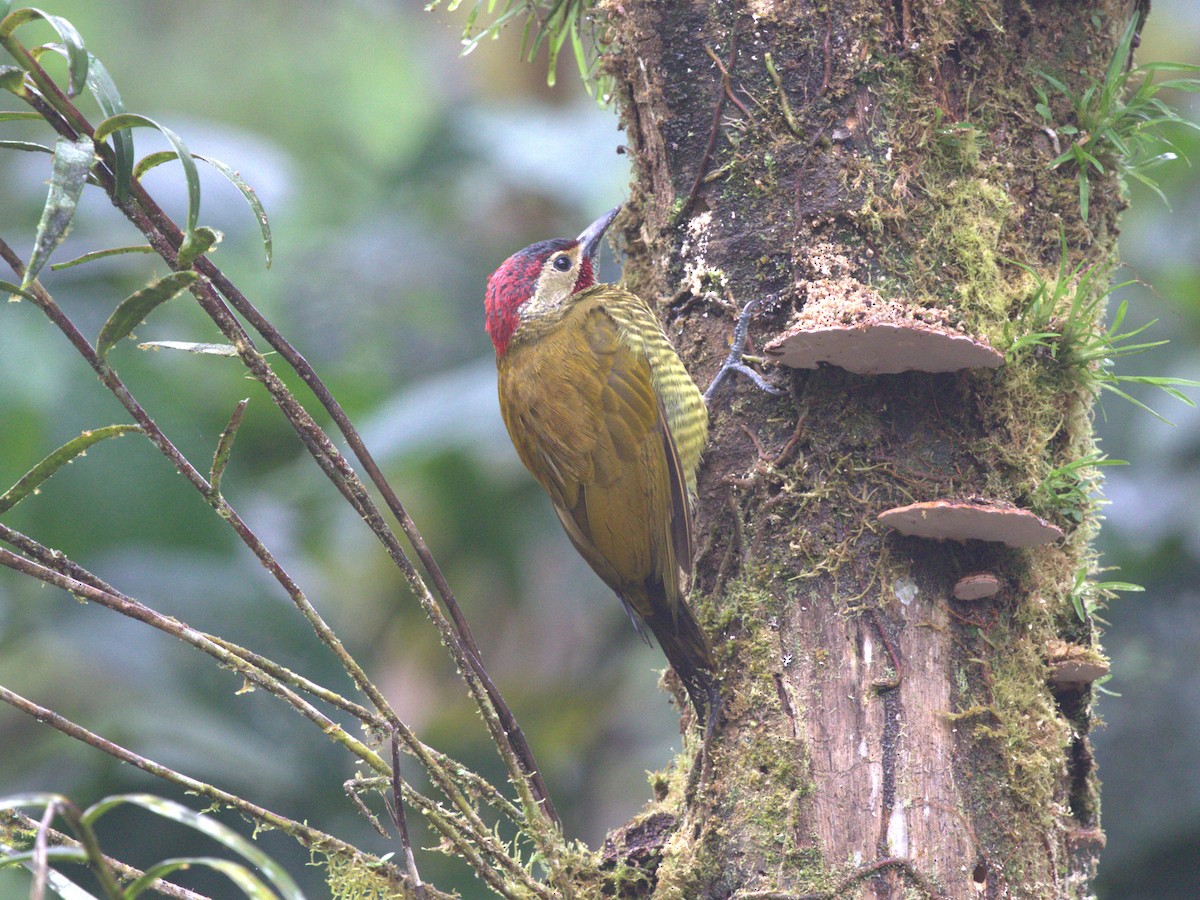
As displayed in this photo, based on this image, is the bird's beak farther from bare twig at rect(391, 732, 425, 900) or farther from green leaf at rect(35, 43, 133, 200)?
bare twig at rect(391, 732, 425, 900)

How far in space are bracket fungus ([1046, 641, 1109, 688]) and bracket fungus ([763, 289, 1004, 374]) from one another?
0.58 meters

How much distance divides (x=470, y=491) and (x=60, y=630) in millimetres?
1664

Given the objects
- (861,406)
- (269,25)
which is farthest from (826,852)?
(269,25)

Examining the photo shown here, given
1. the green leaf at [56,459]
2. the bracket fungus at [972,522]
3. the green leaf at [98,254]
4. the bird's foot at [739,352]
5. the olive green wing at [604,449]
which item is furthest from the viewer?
the olive green wing at [604,449]

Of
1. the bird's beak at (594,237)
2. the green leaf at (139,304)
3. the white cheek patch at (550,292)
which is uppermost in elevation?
the bird's beak at (594,237)

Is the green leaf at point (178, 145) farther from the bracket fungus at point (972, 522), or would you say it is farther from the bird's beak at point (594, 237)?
the bird's beak at point (594, 237)

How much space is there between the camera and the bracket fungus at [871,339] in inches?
77.9

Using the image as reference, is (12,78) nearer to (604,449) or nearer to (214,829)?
(214,829)

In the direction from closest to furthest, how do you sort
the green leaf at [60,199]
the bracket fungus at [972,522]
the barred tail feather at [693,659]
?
the green leaf at [60,199] < the bracket fungus at [972,522] < the barred tail feather at [693,659]

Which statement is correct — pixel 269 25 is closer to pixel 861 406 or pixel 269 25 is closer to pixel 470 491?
pixel 470 491

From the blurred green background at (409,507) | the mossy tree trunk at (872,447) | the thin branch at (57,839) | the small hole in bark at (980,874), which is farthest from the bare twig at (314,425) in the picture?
the blurred green background at (409,507)

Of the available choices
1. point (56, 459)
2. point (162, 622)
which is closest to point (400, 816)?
point (162, 622)

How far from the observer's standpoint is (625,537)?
262 centimetres

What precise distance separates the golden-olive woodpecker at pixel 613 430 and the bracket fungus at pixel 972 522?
0.46m
